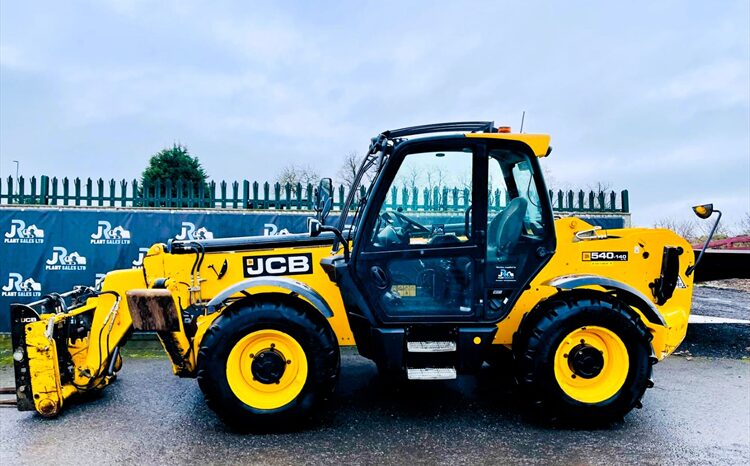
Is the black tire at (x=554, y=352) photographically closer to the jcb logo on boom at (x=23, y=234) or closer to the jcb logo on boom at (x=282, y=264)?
the jcb logo on boom at (x=282, y=264)

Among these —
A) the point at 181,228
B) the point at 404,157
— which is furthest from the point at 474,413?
the point at 181,228

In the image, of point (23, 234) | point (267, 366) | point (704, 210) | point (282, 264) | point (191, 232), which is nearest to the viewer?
point (267, 366)

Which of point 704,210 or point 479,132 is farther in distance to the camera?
point 704,210

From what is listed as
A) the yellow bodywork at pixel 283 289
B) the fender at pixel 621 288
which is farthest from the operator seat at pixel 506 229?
the fender at pixel 621 288

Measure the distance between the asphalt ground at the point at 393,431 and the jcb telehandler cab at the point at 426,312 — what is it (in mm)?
232

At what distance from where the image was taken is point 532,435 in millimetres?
3906

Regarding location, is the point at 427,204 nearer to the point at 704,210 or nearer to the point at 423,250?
the point at 423,250

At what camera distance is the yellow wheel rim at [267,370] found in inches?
153

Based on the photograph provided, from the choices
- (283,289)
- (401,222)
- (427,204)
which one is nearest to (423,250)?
(401,222)

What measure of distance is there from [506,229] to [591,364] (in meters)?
1.23

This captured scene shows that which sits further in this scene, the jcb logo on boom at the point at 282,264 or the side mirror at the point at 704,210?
the jcb logo on boom at the point at 282,264

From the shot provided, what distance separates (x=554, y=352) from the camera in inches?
156

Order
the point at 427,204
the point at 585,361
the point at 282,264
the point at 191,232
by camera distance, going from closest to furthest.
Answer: the point at 585,361, the point at 427,204, the point at 282,264, the point at 191,232

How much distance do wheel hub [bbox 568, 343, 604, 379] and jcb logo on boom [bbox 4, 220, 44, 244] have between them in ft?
24.0
